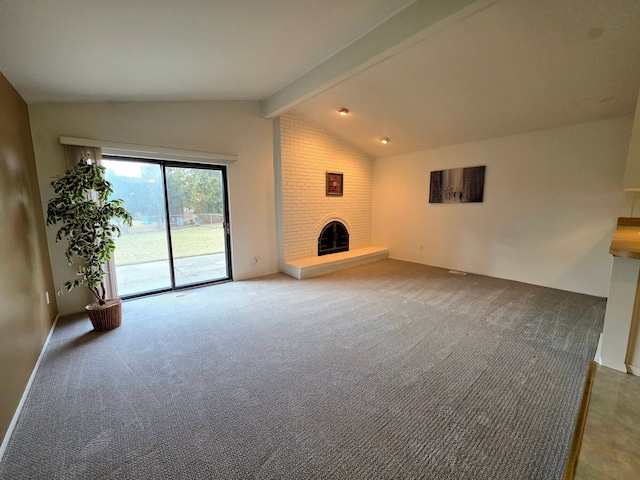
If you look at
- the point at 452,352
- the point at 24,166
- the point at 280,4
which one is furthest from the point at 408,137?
the point at 24,166

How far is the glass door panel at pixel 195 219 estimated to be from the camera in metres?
3.80

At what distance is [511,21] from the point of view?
7.20 feet

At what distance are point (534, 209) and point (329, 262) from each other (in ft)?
11.0

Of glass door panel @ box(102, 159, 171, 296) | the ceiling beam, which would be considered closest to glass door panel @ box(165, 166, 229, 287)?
glass door panel @ box(102, 159, 171, 296)

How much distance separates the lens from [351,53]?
111 inches

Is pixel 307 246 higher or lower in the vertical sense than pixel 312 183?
lower

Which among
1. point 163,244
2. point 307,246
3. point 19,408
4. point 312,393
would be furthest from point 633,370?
point 163,244

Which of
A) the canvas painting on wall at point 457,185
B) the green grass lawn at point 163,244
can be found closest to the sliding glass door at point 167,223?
the green grass lawn at point 163,244

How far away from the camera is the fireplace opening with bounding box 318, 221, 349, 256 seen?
545 cm

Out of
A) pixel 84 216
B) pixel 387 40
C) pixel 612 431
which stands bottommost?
pixel 612 431

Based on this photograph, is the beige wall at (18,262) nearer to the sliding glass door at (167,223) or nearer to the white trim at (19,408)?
the white trim at (19,408)

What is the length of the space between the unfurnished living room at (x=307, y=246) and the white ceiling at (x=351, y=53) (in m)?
0.02

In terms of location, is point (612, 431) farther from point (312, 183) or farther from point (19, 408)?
point (312, 183)

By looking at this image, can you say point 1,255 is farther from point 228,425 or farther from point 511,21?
point 511,21
